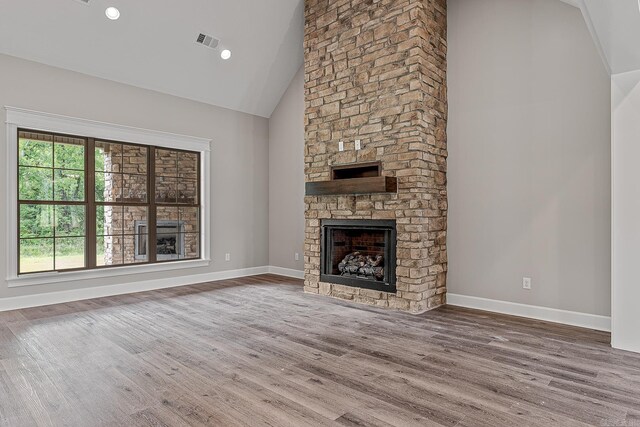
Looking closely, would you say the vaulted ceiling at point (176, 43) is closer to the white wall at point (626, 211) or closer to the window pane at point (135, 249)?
the white wall at point (626, 211)

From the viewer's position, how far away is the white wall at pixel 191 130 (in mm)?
4746

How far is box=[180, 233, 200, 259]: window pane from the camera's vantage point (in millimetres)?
6379

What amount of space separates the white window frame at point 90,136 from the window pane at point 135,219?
0.53 m

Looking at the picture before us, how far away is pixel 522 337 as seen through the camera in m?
3.63

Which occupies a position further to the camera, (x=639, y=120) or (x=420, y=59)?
(x=420, y=59)

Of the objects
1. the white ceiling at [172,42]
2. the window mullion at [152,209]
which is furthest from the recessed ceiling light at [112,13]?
the window mullion at [152,209]

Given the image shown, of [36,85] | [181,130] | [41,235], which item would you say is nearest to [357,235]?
[181,130]

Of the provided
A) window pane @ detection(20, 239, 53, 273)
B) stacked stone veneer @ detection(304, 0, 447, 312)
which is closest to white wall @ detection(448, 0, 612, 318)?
stacked stone veneer @ detection(304, 0, 447, 312)

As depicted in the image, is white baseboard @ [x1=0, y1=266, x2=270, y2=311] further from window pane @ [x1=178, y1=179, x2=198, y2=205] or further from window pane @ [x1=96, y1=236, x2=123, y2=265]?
window pane @ [x1=178, y1=179, x2=198, y2=205]

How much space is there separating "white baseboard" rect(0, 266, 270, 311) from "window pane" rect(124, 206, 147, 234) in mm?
755

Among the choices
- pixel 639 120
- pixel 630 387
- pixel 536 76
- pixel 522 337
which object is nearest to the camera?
pixel 630 387

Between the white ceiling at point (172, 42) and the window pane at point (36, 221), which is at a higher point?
the white ceiling at point (172, 42)

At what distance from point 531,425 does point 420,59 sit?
3.68 m

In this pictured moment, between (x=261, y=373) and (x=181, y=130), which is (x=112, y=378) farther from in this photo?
(x=181, y=130)
